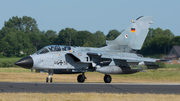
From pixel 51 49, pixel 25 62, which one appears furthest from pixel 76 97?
pixel 51 49

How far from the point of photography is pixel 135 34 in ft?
77.5

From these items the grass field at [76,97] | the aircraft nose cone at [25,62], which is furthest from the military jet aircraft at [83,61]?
the grass field at [76,97]

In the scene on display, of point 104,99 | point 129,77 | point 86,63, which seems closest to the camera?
point 104,99

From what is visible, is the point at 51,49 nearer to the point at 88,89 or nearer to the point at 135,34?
the point at 88,89

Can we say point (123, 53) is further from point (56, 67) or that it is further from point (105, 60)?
point (56, 67)

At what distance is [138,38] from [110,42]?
250cm

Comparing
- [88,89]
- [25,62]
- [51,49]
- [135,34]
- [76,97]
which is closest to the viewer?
[76,97]

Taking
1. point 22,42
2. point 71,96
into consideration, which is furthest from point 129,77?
point 22,42

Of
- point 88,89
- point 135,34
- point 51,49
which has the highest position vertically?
point 135,34

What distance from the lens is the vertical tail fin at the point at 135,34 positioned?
23250 millimetres

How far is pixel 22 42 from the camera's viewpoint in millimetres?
87938

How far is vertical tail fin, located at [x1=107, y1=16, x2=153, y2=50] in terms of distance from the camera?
23250 mm

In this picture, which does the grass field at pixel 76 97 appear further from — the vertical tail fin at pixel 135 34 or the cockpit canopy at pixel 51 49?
the vertical tail fin at pixel 135 34

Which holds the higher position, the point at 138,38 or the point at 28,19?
the point at 28,19
